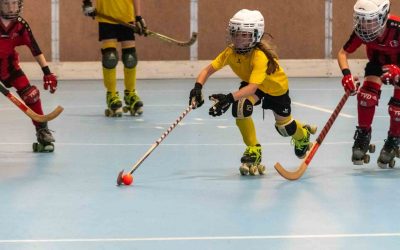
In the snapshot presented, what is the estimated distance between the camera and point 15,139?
8375mm

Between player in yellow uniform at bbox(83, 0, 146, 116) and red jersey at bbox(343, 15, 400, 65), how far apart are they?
3.37m

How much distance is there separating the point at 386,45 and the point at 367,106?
397 millimetres

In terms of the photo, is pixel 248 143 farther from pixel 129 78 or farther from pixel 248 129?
pixel 129 78

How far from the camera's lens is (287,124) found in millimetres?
6977

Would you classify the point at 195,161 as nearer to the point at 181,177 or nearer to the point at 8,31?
the point at 181,177

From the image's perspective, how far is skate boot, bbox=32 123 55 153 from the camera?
7.68m

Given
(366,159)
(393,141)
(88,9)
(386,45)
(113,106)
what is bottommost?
(113,106)

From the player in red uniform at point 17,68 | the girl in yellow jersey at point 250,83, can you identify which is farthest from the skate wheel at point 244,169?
the player in red uniform at point 17,68

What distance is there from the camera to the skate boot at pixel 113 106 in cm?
991

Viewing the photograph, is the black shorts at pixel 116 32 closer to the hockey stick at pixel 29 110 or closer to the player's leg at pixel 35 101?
the player's leg at pixel 35 101

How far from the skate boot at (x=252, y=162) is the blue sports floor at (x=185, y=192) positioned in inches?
2.4

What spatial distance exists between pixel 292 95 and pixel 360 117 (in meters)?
4.93

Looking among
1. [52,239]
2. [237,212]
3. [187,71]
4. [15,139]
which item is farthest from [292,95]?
[52,239]

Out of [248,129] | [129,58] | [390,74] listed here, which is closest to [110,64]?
[129,58]
